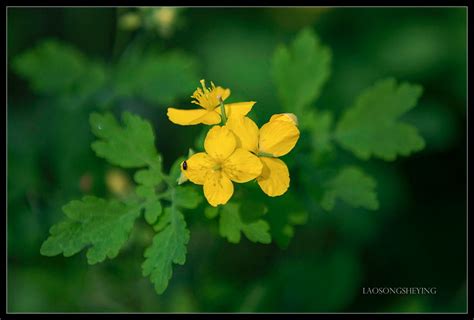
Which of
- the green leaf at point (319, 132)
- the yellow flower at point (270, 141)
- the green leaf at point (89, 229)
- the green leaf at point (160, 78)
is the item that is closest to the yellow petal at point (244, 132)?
the yellow flower at point (270, 141)

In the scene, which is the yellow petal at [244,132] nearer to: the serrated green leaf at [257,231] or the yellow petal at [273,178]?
the yellow petal at [273,178]

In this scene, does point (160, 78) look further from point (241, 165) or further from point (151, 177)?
point (241, 165)

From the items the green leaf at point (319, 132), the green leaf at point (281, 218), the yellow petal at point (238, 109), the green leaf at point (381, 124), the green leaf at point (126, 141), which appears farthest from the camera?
the green leaf at point (319, 132)

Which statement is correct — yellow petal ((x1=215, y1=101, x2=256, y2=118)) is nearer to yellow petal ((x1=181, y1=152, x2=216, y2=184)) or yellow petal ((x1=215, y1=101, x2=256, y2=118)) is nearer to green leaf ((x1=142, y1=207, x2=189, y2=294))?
yellow petal ((x1=181, y1=152, x2=216, y2=184))

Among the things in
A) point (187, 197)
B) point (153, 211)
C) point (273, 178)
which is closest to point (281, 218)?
point (273, 178)

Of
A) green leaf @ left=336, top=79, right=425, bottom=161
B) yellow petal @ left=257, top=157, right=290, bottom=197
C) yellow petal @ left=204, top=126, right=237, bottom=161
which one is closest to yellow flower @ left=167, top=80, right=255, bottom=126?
yellow petal @ left=204, top=126, right=237, bottom=161
